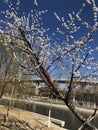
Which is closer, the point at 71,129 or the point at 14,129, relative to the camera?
the point at 14,129

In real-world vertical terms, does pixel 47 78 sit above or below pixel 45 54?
below

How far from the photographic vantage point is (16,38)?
6621 millimetres

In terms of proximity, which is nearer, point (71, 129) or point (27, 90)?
point (27, 90)

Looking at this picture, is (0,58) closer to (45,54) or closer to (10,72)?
(10,72)

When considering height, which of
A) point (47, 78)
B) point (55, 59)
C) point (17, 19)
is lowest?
point (47, 78)

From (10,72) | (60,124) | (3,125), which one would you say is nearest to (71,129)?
(60,124)

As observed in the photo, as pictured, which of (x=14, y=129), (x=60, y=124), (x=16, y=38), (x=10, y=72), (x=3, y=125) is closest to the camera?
(x=16, y=38)

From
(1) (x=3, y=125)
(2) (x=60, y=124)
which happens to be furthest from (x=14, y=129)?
(2) (x=60, y=124)

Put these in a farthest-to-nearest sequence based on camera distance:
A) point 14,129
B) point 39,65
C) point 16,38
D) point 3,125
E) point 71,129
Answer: point 71,129
point 3,125
point 14,129
point 16,38
point 39,65

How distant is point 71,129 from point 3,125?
1048cm

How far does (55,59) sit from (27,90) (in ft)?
49.8

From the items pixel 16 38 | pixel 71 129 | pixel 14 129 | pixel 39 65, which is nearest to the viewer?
pixel 39 65

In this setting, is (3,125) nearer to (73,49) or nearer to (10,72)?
(10,72)

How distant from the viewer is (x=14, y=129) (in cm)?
1532
